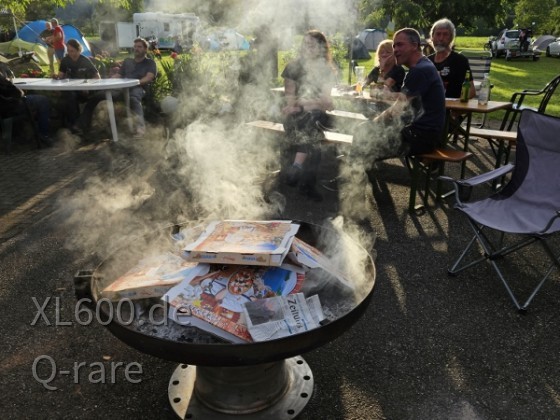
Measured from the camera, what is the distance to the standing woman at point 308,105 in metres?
5.40

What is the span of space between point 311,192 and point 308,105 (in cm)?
105

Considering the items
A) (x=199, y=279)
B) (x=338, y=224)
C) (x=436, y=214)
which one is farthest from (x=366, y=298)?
(x=436, y=214)

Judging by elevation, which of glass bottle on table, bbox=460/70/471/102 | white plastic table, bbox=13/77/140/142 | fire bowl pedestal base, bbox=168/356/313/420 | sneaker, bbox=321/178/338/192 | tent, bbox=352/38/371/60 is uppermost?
glass bottle on table, bbox=460/70/471/102

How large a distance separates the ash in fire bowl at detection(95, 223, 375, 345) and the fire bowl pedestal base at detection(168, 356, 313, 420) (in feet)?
1.03

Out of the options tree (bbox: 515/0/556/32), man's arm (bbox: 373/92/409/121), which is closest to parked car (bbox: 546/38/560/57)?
tree (bbox: 515/0/556/32)

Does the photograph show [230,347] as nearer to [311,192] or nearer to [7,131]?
[311,192]

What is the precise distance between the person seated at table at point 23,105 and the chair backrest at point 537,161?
271 inches

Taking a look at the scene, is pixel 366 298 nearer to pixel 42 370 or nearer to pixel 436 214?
pixel 42 370

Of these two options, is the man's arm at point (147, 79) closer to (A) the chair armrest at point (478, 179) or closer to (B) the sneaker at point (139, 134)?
(B) the sneaker at point (139, 134)

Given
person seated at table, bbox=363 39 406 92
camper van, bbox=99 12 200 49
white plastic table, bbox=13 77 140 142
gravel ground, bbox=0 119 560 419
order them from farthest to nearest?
camper van, bbox=99 12 200 49 < white plastic table, bbox=13 77 140 142 < person seated at table, bbox=363 39 406 92 < gravel ground, bbox=0 119 560 419

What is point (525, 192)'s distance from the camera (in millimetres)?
3818

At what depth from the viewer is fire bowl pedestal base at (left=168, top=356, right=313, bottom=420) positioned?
89.5 inches

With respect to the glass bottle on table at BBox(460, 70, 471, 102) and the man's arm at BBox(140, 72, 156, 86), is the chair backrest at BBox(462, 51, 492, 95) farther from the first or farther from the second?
the man's arm at BBox(140, 72, 156, 86)

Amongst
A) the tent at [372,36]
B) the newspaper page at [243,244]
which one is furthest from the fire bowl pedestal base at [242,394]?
the tent at [372,36]
